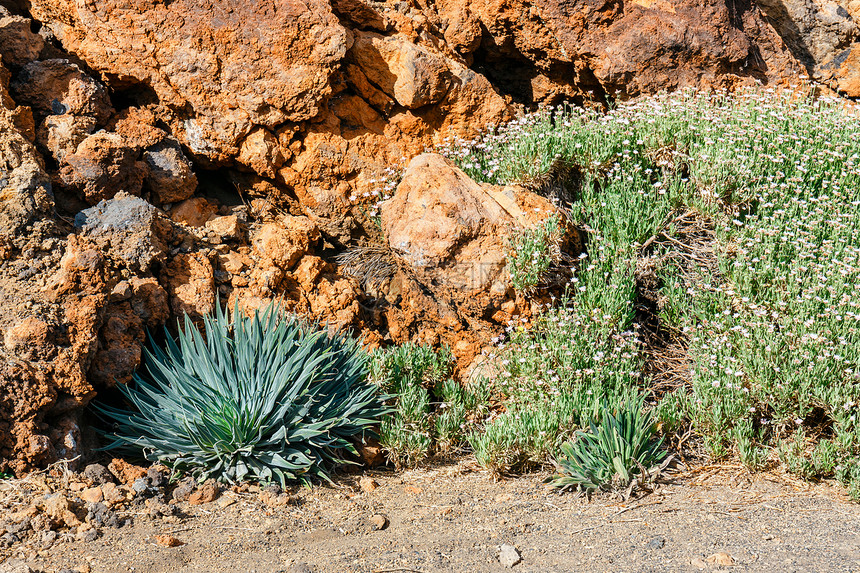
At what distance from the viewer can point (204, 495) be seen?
13.3 feet

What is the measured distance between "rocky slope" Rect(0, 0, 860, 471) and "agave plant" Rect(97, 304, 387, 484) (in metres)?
0.31

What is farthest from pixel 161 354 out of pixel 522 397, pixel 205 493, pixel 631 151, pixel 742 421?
pixel 631 151

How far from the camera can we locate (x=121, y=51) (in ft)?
19.1

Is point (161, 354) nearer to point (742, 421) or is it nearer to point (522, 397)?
point (522, 397)

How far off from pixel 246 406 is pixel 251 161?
2.46 meters

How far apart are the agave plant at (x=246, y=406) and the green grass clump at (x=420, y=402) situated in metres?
0.14

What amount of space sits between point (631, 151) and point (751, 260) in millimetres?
1409

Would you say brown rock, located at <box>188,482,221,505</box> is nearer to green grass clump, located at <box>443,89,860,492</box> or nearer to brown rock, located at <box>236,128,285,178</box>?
green grass clump, located at <box>443,89,860,492</box>

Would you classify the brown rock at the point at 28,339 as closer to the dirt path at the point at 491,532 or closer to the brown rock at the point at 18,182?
the brown rock at the point at 18,182

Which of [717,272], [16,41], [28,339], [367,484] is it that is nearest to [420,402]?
[367,484]

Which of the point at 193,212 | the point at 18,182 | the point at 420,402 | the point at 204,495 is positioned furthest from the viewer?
the point at 193,212

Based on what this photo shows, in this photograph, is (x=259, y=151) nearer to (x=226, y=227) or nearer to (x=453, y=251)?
(x=226, y=227)

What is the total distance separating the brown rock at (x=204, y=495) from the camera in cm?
404

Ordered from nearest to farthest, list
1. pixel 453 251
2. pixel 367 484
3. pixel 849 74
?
pixel 367 484, pixel 453 251, pixel 849 74
